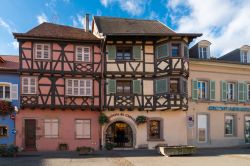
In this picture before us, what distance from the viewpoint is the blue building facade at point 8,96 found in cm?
2164

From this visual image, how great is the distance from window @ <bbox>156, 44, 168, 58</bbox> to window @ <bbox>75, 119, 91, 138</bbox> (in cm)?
759

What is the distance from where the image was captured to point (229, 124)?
85.3 feet

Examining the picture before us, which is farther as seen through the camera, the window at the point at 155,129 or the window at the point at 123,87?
the window at the point at 155,129

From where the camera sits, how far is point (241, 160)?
16797 mm

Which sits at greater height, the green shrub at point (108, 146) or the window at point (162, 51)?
the window at point (162, 51)

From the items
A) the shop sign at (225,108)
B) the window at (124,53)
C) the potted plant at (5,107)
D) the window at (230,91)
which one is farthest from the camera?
the window at (230,91)

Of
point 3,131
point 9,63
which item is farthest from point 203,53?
point 3,131

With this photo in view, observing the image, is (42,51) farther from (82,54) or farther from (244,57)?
(244,57)

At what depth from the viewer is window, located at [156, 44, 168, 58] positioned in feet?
74.5

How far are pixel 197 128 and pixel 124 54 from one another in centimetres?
847

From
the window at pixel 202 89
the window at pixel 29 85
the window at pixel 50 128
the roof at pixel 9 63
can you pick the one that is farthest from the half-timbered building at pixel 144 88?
the roof at pixel 9 63

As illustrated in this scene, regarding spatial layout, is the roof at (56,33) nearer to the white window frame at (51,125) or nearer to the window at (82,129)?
the white window frame at (51,125)

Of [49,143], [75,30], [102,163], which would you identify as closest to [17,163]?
[102,163]

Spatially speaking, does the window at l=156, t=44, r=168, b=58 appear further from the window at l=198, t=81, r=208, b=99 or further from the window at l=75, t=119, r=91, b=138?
the window at l=75, t=119, r=91, b=138
